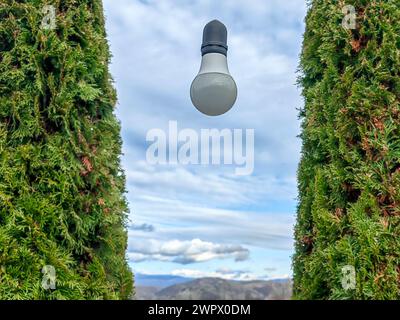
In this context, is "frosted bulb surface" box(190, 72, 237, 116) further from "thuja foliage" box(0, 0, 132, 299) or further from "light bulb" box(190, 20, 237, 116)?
"thuja foliage" box(0, 0, 132, 299)

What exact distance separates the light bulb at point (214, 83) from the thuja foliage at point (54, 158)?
117 cm

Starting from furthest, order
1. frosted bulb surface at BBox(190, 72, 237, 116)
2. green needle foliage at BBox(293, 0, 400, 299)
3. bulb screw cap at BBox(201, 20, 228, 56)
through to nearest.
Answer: green needle foliage at BBox(293, 0, 400, 299) → bulb screw cap at BBox(201, 20, 228, 56) → frosted bulb surface at BBox(190, 72, 237, 116)

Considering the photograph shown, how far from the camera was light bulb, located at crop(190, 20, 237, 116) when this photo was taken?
273cm

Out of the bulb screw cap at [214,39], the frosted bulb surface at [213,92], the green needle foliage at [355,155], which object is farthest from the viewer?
the green needle foliage at [355,155]

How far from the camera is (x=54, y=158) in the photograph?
10.8 ft

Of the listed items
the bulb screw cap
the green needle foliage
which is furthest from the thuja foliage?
the green needle foliage

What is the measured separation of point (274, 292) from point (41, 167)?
3.45 metres

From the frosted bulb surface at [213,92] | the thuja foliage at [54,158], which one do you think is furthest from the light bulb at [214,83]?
the thuja foliage at [54,158]

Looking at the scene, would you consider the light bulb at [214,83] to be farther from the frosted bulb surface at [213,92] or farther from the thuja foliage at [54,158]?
the thuja foliage at [54,158]

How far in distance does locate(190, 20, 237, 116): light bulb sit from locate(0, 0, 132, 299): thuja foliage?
46.2 inches

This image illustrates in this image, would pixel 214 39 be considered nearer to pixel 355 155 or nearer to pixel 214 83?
pixel 214 83

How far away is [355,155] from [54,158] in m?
2.42

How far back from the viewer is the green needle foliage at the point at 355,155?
10.0 feet
